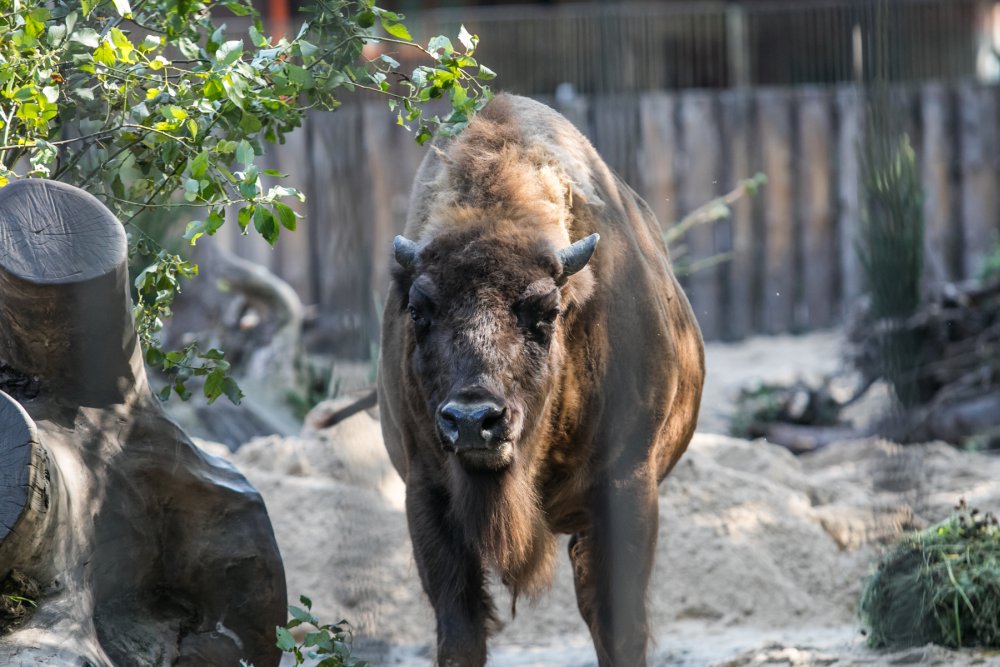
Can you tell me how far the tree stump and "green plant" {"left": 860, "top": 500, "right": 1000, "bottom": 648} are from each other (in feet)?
7.51

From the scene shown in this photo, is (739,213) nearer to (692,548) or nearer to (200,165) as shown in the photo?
(692,548)

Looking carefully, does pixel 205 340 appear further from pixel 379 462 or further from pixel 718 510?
pixel 718 510

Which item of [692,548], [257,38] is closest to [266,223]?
[257,38]

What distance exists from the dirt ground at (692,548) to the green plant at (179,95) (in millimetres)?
1681

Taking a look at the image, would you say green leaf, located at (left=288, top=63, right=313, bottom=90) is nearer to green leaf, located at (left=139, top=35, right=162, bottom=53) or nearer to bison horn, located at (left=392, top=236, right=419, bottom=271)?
green leaf, located at (left=139, top=35, right=162, bottom=53)

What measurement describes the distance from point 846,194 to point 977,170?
1.27 meters

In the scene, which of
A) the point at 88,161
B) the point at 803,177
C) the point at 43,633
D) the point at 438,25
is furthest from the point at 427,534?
the point at 803,177

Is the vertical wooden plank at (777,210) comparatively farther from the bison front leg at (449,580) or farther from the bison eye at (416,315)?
the bison eye at (416,315)

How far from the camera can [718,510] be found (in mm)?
6637

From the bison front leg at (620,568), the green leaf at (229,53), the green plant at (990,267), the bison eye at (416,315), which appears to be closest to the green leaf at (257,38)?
the green leaf at (229,53)

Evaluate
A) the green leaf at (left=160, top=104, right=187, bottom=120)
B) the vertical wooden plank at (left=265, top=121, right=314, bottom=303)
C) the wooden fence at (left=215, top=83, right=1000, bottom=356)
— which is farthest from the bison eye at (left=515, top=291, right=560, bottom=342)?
the wooden fence at (left=215, top=83, right=1000, bottom=356)

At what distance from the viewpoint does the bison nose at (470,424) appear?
360cm

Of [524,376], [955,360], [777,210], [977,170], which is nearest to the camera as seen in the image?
[524,376]

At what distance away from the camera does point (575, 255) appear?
4.04 metres
